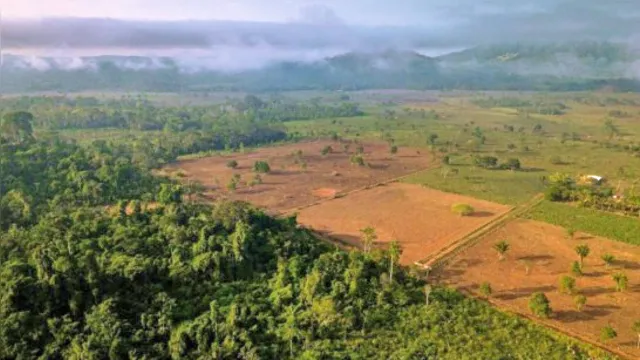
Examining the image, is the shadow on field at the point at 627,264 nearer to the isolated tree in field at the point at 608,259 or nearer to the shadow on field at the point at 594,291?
the isolated tree in field at the point at 608,259

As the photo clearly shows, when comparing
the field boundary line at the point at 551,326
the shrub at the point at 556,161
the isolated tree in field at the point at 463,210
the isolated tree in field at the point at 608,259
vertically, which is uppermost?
the shrub at the point at 556,161

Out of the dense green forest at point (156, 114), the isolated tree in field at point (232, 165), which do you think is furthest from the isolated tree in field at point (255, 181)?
the dense green forest at point (156, 114)

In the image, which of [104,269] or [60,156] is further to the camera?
[60,156]

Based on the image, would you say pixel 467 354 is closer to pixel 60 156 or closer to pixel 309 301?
pixel 309 301

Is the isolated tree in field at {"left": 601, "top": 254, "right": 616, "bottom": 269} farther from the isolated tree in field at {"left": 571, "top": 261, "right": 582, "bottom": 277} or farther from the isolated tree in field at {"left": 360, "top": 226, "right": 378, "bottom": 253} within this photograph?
the isolated tree in field at {"left": 360, "top": 226, "right": 378, "bottom": 253}

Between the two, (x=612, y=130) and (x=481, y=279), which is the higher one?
(x=612, y=130)

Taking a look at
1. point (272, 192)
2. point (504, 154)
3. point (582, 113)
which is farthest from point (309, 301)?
point (582, 113)

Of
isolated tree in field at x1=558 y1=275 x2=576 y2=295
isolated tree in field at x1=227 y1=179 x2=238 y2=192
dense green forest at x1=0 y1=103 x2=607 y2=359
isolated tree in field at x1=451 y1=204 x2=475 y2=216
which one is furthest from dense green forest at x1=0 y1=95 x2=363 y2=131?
isolated tree in field at x1=558 y1=275 x2=576 y2=295

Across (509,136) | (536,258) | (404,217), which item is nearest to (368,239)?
(404,217)
